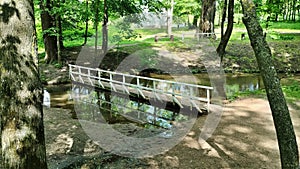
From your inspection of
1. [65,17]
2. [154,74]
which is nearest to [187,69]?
[154,74]

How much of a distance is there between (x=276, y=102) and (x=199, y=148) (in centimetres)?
353

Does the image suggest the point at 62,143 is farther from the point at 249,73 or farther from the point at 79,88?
the point at 249,73

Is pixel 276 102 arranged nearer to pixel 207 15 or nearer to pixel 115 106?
pixel 115 106

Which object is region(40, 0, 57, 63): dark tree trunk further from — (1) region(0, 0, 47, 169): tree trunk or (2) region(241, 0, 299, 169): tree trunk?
(2) region(241, 0, 299, 169): tree trunk

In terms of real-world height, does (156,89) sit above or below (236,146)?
above

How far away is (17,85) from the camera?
134 inches

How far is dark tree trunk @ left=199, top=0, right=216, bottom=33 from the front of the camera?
711 inches

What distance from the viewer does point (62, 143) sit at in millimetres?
6699

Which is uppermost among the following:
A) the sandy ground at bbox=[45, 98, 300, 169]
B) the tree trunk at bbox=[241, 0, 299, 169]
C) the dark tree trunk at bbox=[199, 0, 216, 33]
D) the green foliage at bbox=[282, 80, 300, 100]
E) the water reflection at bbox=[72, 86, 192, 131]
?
the dark tree trunk at bbox=[199, 0, 216, 33]

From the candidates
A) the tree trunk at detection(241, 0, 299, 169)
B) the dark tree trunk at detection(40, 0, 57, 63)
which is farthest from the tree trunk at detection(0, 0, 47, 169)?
the dark tree trunk at detection(40, 0, 57, 63)

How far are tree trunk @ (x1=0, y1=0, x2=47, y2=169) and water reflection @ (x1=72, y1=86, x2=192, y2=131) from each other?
519 cm

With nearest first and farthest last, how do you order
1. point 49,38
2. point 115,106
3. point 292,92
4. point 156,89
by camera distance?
point 156,89, point 115,106, point 292,92, point 49,38

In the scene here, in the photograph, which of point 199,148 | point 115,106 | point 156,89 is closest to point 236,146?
point 199,148

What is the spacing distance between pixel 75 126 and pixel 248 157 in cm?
475
